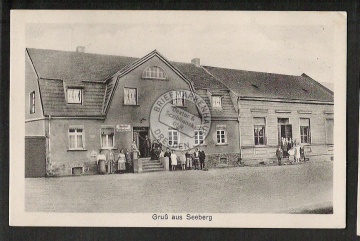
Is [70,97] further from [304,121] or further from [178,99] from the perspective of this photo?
[304,121]

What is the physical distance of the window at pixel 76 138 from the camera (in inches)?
107

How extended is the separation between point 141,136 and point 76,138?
46cm

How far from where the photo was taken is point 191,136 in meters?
2.83

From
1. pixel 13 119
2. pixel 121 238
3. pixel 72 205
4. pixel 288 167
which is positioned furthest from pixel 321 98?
pixel 13 119

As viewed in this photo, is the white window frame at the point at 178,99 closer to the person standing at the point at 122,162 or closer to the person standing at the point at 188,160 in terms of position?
the person standing at the point at 188,160

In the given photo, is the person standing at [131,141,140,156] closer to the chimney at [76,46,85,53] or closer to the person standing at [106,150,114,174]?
the person standing at [106,150,114,174]

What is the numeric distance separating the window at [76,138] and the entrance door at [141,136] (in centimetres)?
38

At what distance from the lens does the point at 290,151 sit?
288 cm

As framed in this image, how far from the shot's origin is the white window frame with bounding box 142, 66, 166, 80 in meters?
2.81

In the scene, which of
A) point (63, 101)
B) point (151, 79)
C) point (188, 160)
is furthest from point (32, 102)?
point (188, 160)

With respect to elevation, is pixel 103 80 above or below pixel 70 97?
above

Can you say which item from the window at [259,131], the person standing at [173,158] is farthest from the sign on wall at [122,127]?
the window at [259,131]
